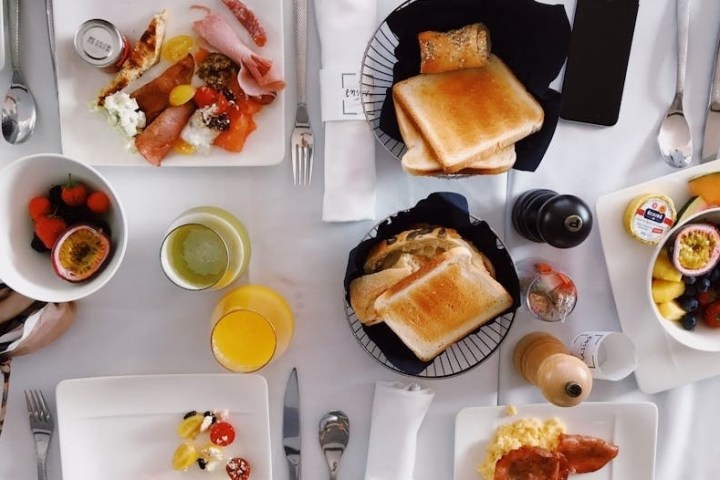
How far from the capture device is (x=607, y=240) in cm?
115

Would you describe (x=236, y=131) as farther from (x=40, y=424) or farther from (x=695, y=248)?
(x=695, y=248)

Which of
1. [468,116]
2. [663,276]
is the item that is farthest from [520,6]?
[663,276]

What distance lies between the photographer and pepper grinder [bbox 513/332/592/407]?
3.28 ft

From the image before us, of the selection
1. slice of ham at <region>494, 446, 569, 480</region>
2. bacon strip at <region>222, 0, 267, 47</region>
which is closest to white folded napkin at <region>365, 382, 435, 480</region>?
slice of ham at <region>494, 446, 569, 480</region>

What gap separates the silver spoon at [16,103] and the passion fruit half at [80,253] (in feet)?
0.68

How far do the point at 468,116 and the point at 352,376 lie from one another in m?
0.47

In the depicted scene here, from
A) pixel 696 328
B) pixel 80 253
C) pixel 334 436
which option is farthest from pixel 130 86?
pixel 696 328

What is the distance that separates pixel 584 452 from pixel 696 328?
29 centimetres

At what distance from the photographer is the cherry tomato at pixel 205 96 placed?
1027mm

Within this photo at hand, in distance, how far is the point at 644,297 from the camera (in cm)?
117

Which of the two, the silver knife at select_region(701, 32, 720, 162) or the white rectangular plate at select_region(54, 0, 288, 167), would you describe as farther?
the silver knife at select_region(701, 32, 720, 162)

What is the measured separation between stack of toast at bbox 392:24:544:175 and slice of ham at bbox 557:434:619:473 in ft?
1.64

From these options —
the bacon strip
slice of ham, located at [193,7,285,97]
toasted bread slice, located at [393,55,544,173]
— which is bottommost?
toasted bread slice, located at [393,55,544,173]

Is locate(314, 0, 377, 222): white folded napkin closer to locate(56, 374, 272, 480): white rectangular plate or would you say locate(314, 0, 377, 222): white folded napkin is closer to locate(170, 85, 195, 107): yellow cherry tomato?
locate(170, 85, 195, 107): yellow cherry tomato
